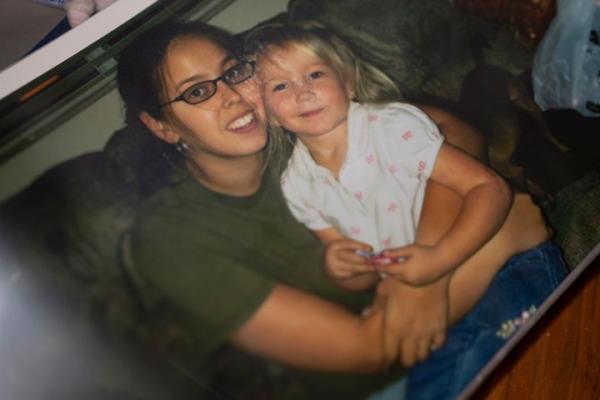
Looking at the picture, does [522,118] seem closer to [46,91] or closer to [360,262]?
[360,262]

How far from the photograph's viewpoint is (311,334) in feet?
1.70

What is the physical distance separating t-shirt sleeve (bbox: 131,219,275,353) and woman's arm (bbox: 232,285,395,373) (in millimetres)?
14

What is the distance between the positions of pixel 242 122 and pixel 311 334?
0.26 metres

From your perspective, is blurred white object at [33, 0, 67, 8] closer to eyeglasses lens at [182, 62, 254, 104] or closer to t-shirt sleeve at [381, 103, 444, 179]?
eyeglasses lens at [182, 62, 254, 104]

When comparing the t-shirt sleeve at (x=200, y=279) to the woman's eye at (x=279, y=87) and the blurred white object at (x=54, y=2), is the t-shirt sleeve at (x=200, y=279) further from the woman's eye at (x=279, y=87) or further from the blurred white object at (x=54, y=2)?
the blurred white object at (x=54, y=2)

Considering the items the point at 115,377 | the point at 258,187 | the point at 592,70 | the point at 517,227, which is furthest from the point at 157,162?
the point at 592,70

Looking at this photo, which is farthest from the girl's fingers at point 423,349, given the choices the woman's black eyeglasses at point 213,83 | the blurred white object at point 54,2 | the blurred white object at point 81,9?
the blurred white object at point 54,2

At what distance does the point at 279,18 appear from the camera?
28.5 inches

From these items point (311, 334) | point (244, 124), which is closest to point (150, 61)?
point (244, 124)

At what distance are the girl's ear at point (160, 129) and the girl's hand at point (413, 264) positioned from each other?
26 cm

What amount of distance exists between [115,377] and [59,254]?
5.5 inches

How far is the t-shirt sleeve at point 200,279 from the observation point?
52 cm

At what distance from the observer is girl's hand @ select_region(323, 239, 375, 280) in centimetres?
55

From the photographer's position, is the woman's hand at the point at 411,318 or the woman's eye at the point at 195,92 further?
the woman's eye at the point at 195,92
